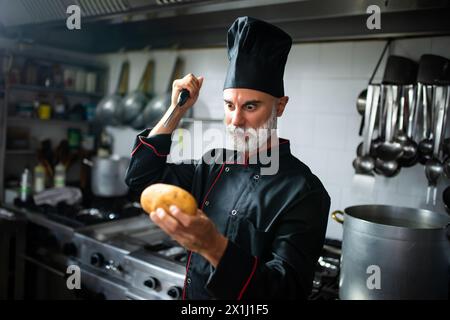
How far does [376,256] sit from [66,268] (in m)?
1.41

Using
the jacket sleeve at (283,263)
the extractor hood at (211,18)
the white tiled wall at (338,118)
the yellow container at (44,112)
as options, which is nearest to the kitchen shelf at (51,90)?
the yellow container at (44,112)

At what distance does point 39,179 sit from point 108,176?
0.40 meters

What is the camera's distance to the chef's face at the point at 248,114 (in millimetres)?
737

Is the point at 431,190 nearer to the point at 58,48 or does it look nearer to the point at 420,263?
the point at 420,263

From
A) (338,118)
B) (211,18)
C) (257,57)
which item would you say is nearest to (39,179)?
(211,18)

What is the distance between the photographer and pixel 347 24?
1.53m

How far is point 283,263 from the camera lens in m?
0.67

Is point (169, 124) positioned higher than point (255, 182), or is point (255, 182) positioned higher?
point (169, 124)

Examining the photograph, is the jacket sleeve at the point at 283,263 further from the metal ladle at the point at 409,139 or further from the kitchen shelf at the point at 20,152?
the kitchen shelf at the point at 20,152

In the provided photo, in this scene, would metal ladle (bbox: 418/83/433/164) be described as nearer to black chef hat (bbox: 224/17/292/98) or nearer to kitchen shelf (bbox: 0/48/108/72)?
black chef hat (bbox: 224/17/292/98)

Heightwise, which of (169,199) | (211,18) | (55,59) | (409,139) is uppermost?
(211,18)

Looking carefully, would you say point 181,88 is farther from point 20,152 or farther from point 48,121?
point 48,121

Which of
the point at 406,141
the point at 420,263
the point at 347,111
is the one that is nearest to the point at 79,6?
the point at 347,111

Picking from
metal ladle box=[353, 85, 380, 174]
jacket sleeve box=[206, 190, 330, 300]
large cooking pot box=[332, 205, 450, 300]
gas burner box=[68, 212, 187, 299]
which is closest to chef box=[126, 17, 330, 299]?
jacket sleeve box=[206, 190, 330, 300]
